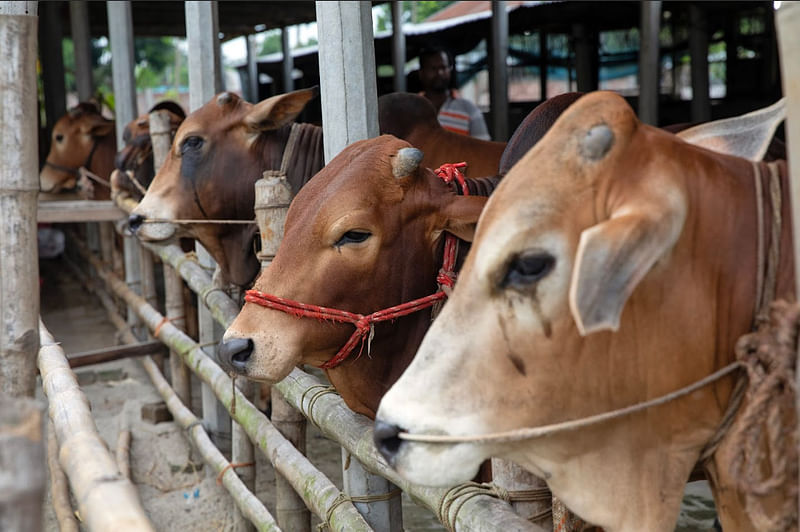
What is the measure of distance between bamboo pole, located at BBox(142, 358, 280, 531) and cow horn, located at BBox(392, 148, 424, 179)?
1701 mm

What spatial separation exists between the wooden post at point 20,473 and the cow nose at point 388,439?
0.57m

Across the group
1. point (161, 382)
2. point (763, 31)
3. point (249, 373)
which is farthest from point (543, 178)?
point (763, 31)

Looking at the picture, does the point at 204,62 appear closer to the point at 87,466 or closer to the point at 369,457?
the point at 369,457

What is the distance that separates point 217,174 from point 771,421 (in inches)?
116

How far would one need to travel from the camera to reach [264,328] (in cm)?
245

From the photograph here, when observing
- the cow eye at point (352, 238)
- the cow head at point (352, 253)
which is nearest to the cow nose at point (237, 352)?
the cow head at point (352, 253)

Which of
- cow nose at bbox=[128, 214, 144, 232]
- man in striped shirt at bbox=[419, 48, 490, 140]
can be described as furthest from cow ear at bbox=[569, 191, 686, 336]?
man in striped shirt at bbox=[419, 48, 490, 140]

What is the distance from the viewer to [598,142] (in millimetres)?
1574

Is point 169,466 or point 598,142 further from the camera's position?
point 169,466

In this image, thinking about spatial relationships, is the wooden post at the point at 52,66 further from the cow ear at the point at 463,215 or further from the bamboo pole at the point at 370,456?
the cow ear at the point at 463,215

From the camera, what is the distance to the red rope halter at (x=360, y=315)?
96.3 inches

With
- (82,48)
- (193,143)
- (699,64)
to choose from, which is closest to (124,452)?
(193,143)

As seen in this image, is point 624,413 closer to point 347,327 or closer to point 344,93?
point 347,327

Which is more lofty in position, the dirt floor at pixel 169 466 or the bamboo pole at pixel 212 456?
the bamboo pole at pixel 212 456
